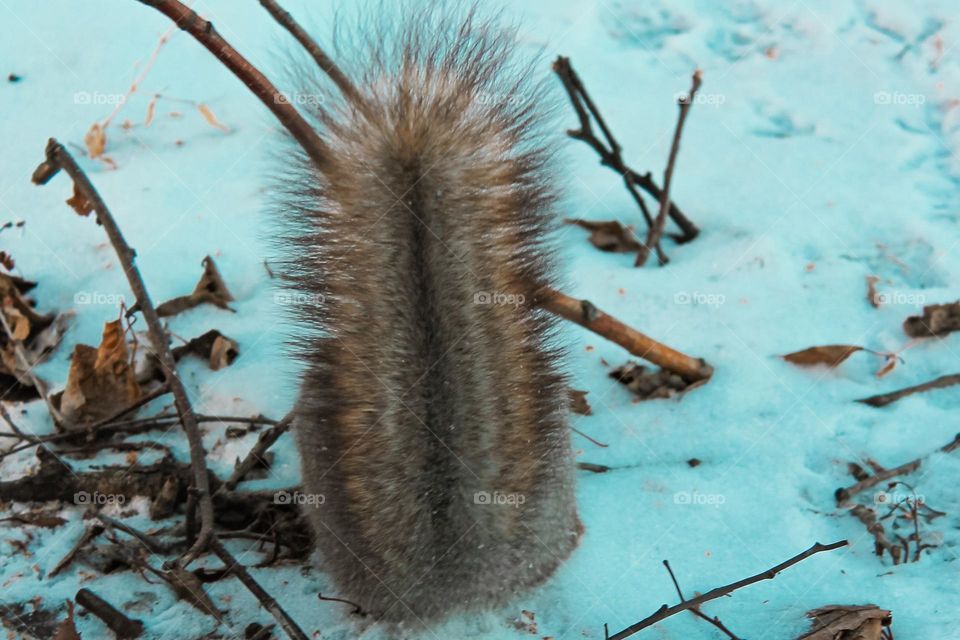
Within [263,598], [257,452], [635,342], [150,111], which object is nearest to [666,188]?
[635,342]

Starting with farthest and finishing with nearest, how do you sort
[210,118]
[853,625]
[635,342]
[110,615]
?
[210,118]
[635,342]
[110,615]
[853,625]

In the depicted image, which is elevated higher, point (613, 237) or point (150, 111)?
point (150, 111)

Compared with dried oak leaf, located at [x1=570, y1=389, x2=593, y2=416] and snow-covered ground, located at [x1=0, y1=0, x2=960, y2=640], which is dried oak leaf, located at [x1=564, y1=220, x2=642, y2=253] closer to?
snow-covered ground, located at [x1=0, y1=0, x2=960, y2=640]

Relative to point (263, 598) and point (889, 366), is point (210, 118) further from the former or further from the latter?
point (889, 366)

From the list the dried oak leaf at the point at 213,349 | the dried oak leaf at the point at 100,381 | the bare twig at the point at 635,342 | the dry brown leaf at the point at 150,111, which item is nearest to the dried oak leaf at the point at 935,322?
the bare twig at the point at 635,342

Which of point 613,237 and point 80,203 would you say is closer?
point 80,203

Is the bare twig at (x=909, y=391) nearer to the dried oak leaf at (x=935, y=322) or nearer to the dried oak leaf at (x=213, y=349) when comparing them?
the dried oak leaf at (x=935, y=322)

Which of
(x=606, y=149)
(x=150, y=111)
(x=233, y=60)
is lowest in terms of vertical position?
(x=606, y=149)
